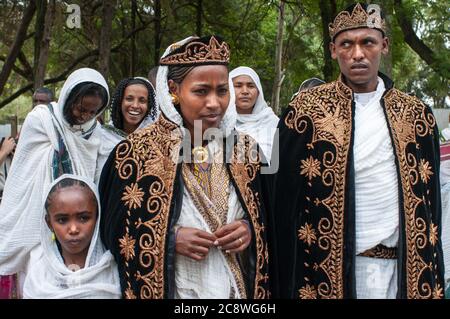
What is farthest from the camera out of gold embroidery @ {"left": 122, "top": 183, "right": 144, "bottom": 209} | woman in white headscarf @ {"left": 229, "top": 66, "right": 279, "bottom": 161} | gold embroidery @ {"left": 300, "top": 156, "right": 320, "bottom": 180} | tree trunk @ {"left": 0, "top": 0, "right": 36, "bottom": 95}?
tree trunk @ {"left": 0, "top": 0, "right": 36, "bottom": 95}

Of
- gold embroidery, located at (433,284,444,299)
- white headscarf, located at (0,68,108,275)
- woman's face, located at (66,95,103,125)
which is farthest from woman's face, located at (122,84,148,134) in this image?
gold embroidery, located at (433,284,444,299)

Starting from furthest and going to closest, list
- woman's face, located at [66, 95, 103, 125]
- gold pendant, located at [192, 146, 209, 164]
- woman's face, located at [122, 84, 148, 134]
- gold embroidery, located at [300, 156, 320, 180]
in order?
woman's face, located at [122, 84, 148, 134] < woman's face, located at [66, 95, 103, 125] < gold embroidery, located at [300, 156, 320, 180] < gold pendant, located at [192, 146, 209, 164]

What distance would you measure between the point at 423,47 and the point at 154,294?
9.26 m

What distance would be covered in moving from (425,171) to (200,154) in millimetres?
1234

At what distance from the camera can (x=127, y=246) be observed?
2881 millimetres

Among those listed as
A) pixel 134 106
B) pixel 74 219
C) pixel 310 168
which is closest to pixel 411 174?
pixel 310 168

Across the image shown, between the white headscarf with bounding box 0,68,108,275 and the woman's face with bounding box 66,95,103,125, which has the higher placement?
the woman's face with bounding box 66,95,103,125

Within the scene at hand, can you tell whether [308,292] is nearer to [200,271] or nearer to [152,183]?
[200,271]

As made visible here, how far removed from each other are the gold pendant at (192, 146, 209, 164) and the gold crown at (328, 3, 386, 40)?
1.08 m

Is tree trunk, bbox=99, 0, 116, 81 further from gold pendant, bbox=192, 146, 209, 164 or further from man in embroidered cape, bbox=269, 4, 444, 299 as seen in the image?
gold pendant, bbox=192, 146, 209, 164

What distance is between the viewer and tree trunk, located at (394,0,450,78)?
941 centimetres

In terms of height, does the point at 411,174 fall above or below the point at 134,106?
below

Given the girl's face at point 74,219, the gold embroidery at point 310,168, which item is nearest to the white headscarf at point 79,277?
the girl's face at point 74,219

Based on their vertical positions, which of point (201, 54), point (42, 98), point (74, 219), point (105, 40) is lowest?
point (74, 219)
